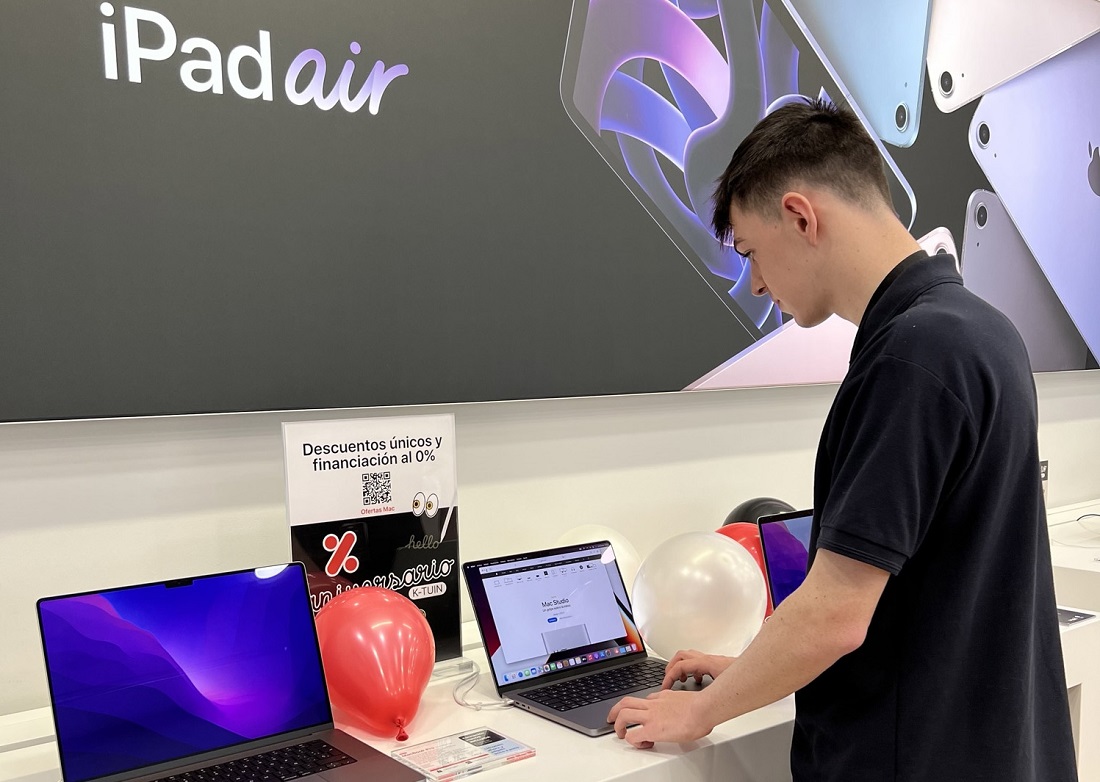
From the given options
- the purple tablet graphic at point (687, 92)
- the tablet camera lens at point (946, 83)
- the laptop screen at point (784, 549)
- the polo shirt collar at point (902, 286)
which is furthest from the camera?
the tablet camera lens at point (946, 83)

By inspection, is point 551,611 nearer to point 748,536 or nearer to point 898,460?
point 748,536

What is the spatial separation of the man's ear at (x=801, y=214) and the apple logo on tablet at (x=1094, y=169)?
7.97ft

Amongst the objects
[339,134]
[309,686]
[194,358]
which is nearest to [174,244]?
[194,358]

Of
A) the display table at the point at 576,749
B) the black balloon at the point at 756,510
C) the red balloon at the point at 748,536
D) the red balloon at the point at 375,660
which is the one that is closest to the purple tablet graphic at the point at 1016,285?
the black balloon at the point at 756,510

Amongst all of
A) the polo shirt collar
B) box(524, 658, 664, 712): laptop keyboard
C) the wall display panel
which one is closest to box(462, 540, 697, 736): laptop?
box(524, 658, 664, 712): laptop keyboard

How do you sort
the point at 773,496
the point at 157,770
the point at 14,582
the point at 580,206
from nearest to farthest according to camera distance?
the point at 157,770 < the point at 14,582 < the point at 580,206 < the point at 773,496

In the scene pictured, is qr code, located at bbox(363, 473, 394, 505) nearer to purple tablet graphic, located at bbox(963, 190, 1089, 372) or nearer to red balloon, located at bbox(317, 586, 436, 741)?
red balloon, located at bbox(317, 586, 436, 741)

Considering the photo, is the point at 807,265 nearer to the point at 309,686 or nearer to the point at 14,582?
the point at 309,686

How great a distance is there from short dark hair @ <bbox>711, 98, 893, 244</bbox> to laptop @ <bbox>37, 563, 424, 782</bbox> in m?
0.85

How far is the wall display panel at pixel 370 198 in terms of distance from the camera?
148 centimetres

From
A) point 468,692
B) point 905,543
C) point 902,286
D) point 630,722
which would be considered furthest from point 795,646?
point 468,692

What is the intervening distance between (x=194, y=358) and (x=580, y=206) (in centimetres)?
82

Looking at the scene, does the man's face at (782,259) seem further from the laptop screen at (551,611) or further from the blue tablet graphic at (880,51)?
the blue tablet graphic at (880,51)

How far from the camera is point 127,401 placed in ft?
5.05
